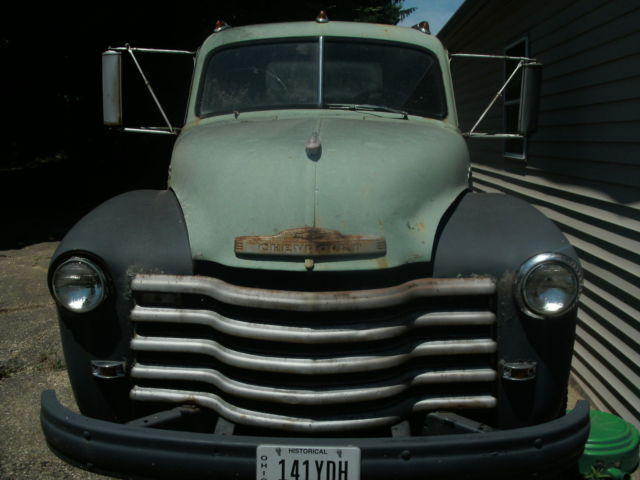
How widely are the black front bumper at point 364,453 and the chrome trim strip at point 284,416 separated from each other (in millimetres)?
169

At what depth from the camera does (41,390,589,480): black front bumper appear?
2.34m

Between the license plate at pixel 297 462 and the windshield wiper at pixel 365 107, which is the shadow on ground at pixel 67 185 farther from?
the license plate at pixel 297 462

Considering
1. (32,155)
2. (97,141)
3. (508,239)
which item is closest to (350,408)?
(508,239)

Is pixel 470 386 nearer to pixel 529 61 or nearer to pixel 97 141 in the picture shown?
pixel 529 61

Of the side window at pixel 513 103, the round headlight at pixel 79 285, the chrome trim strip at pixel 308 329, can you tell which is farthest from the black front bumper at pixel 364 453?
the side window at pixel 513 103

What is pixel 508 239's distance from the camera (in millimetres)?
2727

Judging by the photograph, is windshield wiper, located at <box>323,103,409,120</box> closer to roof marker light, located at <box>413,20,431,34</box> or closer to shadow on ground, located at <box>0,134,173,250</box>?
roof marker light, located at <box>413,20,431,34</box>

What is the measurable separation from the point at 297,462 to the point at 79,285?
1190 mm

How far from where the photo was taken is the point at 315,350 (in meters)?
2.56

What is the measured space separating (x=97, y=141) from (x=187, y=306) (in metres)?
15.1

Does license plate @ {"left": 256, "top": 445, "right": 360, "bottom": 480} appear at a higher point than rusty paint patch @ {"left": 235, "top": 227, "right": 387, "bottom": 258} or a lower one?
lower

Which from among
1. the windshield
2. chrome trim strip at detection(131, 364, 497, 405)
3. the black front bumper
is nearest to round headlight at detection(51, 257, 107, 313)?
chrome trim strip at detection(131, 364, 497, 405)

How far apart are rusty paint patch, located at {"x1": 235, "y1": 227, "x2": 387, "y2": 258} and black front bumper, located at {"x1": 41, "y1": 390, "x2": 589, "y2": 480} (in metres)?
0.74

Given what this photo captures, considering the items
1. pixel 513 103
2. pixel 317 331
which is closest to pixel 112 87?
pixel 317 331
